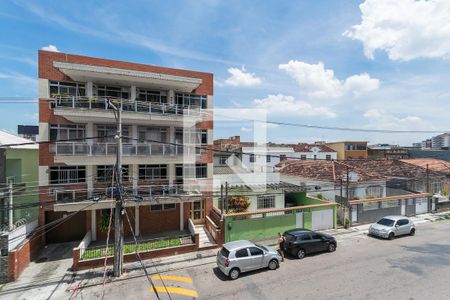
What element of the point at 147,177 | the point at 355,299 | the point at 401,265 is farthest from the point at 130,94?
the point at 401,265

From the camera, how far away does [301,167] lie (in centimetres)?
3142

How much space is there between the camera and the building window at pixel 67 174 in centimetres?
1589

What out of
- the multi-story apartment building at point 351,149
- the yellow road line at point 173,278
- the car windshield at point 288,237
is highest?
the multi-story apartment building at point 351,149

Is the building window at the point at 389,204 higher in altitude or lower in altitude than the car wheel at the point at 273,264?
higher

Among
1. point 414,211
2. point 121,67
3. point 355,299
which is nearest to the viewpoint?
point 355,299

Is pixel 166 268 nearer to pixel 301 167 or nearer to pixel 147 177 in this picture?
pixel 147 177

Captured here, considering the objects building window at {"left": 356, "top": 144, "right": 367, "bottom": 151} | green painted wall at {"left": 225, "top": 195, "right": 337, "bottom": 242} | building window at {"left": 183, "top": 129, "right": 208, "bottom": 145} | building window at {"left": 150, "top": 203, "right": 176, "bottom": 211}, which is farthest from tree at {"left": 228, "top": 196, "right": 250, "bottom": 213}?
building window at {"left": 356, "top": 144, "right": 367, "bottom": 151}

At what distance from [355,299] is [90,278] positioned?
12.0 m

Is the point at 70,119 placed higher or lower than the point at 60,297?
higher

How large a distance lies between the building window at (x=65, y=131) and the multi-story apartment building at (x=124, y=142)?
0.05 m

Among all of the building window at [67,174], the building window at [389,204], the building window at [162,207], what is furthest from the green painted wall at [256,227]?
the building window at [389,204]

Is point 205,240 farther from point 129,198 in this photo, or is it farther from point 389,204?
point 389,204

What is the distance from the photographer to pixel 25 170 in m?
18.4

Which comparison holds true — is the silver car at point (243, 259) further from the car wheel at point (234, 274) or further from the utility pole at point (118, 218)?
the utility pole at point (118, 218)
